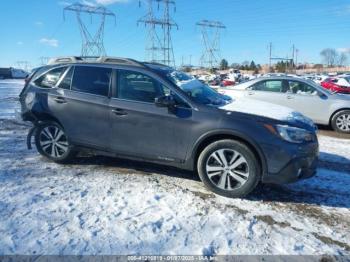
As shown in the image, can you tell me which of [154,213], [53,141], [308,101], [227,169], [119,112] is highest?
[308,101]

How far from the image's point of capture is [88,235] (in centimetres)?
328

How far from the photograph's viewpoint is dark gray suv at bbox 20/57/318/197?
13.4 feet

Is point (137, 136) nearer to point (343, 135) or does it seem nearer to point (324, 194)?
point (324, 194)

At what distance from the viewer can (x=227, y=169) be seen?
4250 mm

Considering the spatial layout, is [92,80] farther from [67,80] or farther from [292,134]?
[292,134]

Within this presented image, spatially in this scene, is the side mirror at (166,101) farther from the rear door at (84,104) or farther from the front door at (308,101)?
the front door at (308,101)

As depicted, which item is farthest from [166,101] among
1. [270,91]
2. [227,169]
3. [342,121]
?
[342,121]

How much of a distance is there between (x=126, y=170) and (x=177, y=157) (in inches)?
44.8

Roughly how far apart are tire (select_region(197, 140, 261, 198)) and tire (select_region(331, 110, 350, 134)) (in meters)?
6.02

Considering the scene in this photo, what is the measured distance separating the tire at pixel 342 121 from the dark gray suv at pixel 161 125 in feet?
17.3

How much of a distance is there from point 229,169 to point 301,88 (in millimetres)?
6125

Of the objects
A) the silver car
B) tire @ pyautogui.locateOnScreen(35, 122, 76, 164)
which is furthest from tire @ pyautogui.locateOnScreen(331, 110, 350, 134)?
tire @ pyautogui.locateOnScreen(35, 122, 76, 164)

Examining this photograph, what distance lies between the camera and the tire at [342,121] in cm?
892

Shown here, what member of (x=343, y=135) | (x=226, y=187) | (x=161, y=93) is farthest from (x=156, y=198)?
(x=343, y=135)
